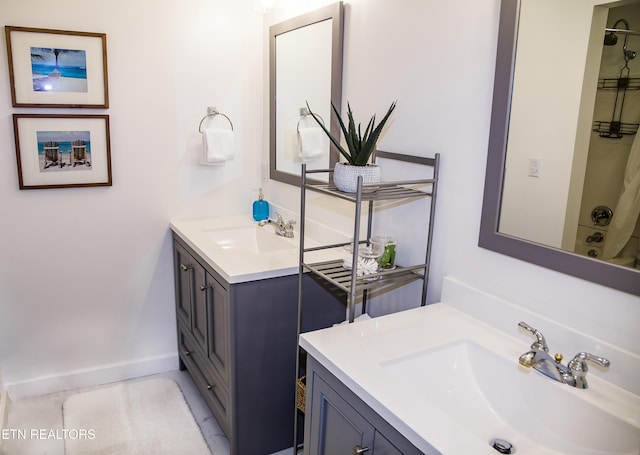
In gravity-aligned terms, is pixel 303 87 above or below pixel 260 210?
above

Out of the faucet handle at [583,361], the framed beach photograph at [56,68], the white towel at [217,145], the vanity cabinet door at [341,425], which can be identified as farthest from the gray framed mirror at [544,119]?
the framed beach photograph at [56,68]

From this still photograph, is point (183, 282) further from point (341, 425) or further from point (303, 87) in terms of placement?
point (341, 425)

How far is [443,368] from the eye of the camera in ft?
4.57

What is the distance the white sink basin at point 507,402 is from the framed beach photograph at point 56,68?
198 centimetres

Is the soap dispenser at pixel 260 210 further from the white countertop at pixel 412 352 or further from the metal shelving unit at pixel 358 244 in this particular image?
the white countertop at pixel 412 352

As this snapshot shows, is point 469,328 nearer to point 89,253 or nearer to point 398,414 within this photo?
point 398,414

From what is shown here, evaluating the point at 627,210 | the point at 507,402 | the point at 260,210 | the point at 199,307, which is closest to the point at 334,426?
the point at 507,402

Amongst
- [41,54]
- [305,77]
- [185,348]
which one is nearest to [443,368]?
[305,77]

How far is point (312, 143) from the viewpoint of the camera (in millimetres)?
2365

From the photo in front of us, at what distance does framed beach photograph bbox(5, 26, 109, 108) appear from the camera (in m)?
2.22

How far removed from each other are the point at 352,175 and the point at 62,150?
5.16 ft

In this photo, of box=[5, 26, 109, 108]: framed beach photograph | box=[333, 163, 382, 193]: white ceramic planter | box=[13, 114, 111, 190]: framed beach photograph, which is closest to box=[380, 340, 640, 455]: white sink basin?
box=[333, 163, 382, 193]: white ceramic planter

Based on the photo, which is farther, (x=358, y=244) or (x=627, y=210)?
(x=358, y=244)

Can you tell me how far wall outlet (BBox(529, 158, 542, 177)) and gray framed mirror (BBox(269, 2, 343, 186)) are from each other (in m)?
0.97
